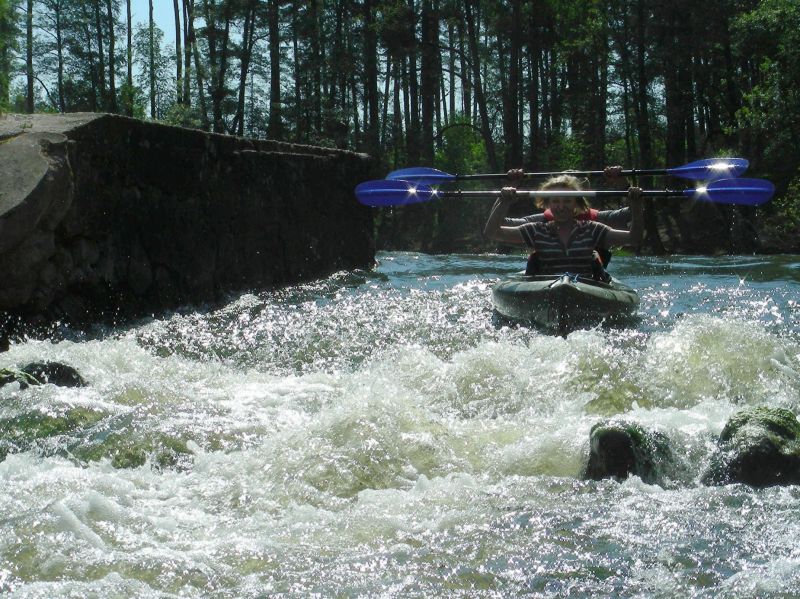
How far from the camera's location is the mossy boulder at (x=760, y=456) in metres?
4.07

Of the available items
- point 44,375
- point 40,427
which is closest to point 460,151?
point 44,375

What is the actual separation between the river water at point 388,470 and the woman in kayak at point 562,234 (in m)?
0.95

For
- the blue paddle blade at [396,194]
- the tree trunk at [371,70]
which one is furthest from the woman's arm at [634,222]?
the tree trunk at [371,70]

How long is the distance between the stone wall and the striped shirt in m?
2.88

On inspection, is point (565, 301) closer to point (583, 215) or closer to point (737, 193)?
point (583, 215)

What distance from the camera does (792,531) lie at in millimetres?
3467

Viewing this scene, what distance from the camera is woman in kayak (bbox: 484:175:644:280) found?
8.30m

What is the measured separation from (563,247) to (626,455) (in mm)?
4377

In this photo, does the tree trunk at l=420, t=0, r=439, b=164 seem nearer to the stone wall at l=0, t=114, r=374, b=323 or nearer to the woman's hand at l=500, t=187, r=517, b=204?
the stone wall at l=0, t=114, r=374, b=323

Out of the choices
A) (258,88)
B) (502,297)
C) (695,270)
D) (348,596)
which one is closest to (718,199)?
(502,297)

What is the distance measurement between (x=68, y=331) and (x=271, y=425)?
269 cm

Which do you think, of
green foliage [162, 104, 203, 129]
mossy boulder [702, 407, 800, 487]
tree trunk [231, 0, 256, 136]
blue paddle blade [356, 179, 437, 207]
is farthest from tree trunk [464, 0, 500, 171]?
Result: mossy boulder [702, 407, 800, 487]

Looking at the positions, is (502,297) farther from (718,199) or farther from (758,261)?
(758,261)

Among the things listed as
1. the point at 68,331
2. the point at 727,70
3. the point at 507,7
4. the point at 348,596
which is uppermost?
the point at 507,7
